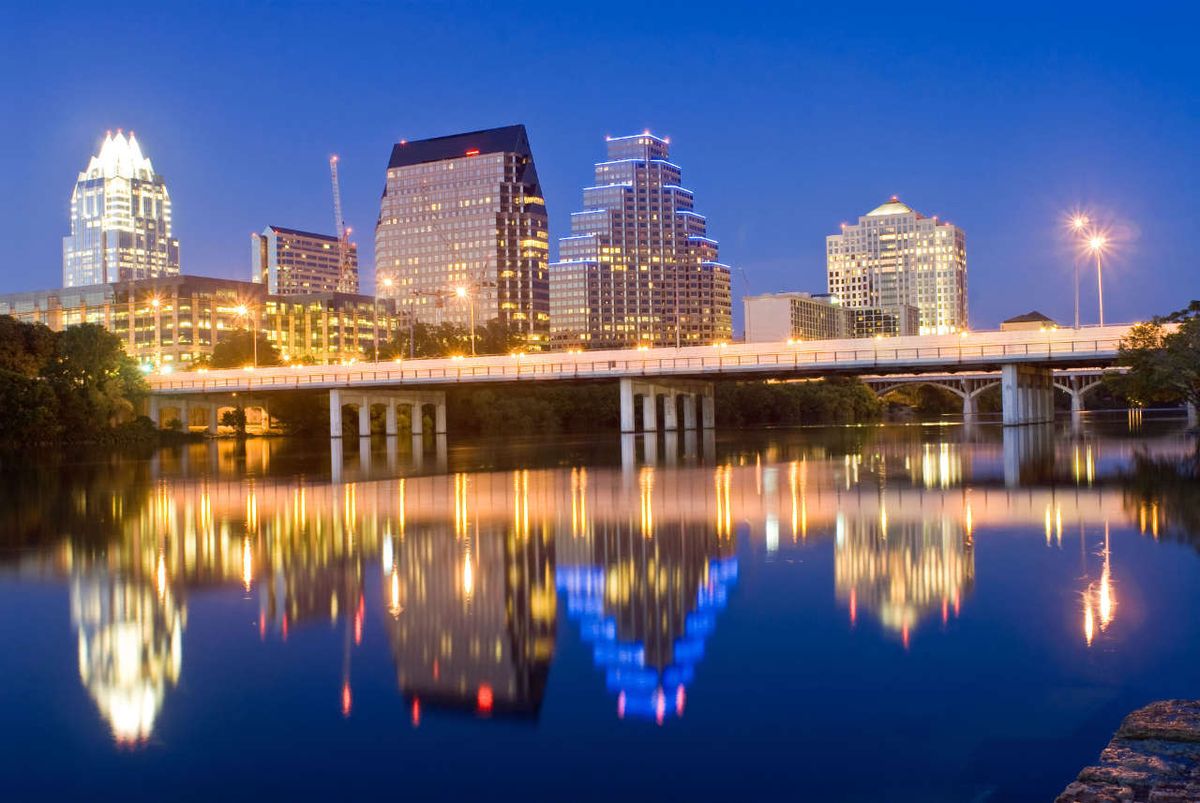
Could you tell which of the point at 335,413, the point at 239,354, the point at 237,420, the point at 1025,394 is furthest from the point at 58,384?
the point at 1025,394

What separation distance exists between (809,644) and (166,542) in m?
16.8

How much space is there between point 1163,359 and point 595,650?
2565 inches

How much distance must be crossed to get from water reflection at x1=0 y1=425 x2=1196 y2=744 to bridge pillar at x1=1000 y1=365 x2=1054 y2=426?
40.1 m

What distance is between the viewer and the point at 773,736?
10.7 metres

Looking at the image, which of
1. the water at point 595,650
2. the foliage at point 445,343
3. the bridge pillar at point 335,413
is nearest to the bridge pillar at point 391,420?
the bridge pillar at point 335,413

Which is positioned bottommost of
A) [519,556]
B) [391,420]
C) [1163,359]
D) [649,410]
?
[519,556]

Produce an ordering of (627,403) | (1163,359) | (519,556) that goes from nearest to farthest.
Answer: (519,556) → (1163,359) → (627,403)

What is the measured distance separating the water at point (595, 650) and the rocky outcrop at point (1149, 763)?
1.43 ft

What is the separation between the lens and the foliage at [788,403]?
139 meters

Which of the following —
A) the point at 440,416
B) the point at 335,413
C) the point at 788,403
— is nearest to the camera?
the point at 335,413

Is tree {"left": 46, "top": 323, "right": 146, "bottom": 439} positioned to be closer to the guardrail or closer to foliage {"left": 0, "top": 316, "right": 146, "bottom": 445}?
foliage {"left": 0, "top": 316, "right": 146, "bottom": 445}

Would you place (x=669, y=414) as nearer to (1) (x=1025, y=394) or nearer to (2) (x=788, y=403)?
(1) (x=1025, y=394)

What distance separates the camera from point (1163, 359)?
225ft

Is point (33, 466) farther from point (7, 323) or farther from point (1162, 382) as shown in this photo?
point (1162, 382)
